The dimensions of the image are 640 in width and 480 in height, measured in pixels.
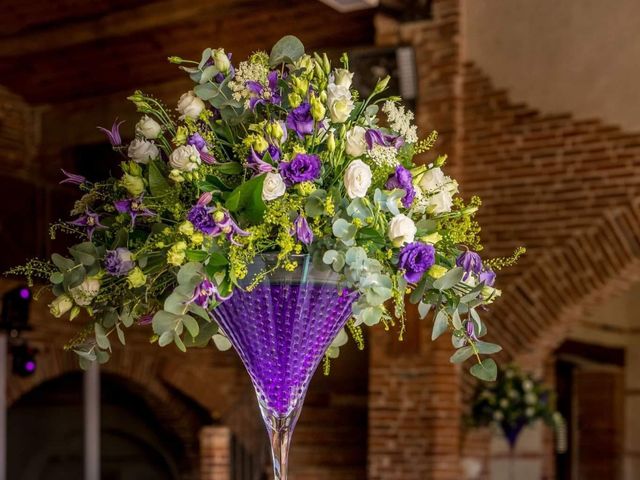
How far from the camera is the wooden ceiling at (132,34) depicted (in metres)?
8.09

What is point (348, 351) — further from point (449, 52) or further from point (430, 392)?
point (449, 52)

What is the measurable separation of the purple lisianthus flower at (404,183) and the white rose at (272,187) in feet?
0.70

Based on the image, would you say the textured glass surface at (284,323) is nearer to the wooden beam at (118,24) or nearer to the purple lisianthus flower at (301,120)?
the purple lisianthus flower at (301,120)

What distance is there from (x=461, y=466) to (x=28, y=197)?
3849mm

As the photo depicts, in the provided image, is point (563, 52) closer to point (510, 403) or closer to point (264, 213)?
point (510, 403)

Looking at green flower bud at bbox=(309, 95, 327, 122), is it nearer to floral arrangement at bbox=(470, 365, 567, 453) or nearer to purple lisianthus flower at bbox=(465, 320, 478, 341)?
purple lisianthus flower at bbox=(465, 320, 478, 341)

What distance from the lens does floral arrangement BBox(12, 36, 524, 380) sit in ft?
6.02

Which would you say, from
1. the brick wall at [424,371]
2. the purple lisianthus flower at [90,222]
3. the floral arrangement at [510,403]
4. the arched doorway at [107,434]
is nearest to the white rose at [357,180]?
the purple lisianthus flower at [90,222]

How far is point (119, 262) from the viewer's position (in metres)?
1.91

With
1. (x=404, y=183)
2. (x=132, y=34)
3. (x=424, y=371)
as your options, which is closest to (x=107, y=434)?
(x=132, y=34)

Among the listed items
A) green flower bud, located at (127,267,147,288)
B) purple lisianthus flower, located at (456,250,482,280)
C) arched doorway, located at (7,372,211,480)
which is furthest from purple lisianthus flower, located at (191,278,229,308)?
arched doorway, located at (7,372,211,480)

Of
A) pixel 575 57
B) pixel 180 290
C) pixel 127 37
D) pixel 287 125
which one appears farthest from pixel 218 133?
pixel 127 37

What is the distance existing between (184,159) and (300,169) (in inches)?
7.8

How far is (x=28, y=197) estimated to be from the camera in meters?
8.56
